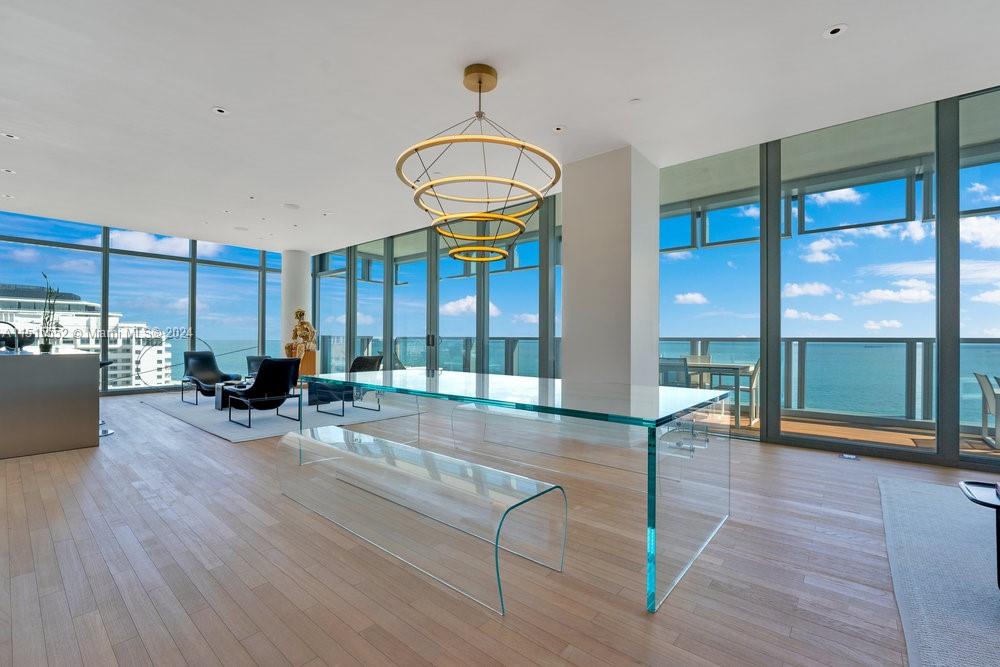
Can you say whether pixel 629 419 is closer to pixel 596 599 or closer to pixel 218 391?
pixel 596 599

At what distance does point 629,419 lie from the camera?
64.1 inches

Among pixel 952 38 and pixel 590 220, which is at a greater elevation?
pixel 952 38

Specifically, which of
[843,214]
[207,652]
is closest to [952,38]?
[843,214]

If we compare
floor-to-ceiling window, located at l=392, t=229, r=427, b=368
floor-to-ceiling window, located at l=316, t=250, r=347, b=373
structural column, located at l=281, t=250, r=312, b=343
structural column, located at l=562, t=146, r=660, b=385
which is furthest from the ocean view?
structural column, located at l=281, t=250, r=312, b=343

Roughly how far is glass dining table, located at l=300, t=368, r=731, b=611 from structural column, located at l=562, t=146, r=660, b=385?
5.60 ft

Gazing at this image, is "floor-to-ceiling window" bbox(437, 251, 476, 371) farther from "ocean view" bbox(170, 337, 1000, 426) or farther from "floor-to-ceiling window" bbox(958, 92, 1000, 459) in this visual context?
"floor-to-ceiling window" bbox(958, 92, 1000, 459)

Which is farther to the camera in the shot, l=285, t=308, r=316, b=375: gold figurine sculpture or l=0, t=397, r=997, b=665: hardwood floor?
l=285, t=308, r=316, b=375: gold figurine sculpture

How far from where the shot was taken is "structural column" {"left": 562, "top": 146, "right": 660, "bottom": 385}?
14.5ft

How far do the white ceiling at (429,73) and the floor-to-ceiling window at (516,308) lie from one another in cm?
180

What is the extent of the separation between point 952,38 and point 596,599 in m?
3.95

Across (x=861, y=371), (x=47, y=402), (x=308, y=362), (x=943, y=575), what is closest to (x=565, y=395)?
(x=943, y=575)

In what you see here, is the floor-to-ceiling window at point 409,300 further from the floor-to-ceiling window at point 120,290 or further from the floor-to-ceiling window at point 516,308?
the floor-to-ceiling window at point 120,290

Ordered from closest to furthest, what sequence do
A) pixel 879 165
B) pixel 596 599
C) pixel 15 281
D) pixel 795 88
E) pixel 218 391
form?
pixel 596 599 → pixel 795 88 → pixel 879 165 → pixel 218 391 → pixel 15 281

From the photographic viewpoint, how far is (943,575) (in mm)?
2023
